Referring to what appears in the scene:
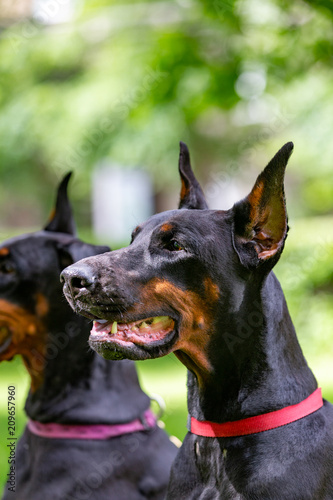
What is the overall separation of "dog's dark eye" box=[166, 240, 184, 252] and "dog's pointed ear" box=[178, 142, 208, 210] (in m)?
0.70

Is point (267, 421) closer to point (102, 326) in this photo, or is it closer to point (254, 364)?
point (254, 364)

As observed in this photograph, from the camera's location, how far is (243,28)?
30.0 ft

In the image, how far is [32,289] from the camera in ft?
14.1

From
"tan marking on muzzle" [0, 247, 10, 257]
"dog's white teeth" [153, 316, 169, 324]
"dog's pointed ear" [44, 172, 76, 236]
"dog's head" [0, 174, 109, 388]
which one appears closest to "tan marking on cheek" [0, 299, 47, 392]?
"dog's head" [0, 174, 109, 388]

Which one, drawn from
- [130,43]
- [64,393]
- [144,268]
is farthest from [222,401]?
[130,43]

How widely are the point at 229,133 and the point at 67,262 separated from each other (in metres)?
19.3

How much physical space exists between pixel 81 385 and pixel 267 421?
157 cm

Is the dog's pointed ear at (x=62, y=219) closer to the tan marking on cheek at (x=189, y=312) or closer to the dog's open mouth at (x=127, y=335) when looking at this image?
the dog's open mouth at (x=127, y=335)

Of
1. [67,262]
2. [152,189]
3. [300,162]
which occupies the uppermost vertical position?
[67,262]

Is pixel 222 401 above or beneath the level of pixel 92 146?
above

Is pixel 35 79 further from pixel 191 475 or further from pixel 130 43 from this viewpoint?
pixel 191 475

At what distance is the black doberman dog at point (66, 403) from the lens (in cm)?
392

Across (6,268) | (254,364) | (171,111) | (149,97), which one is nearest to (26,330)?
(6,268)

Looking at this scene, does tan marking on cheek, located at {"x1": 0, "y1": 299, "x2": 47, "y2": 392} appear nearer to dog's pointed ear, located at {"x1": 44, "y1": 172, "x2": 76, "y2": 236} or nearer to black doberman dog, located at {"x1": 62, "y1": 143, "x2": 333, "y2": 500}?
dog's pointed ear, located at {"x1": 44, "y1": 172, "x2": 76, "y2": 236}
